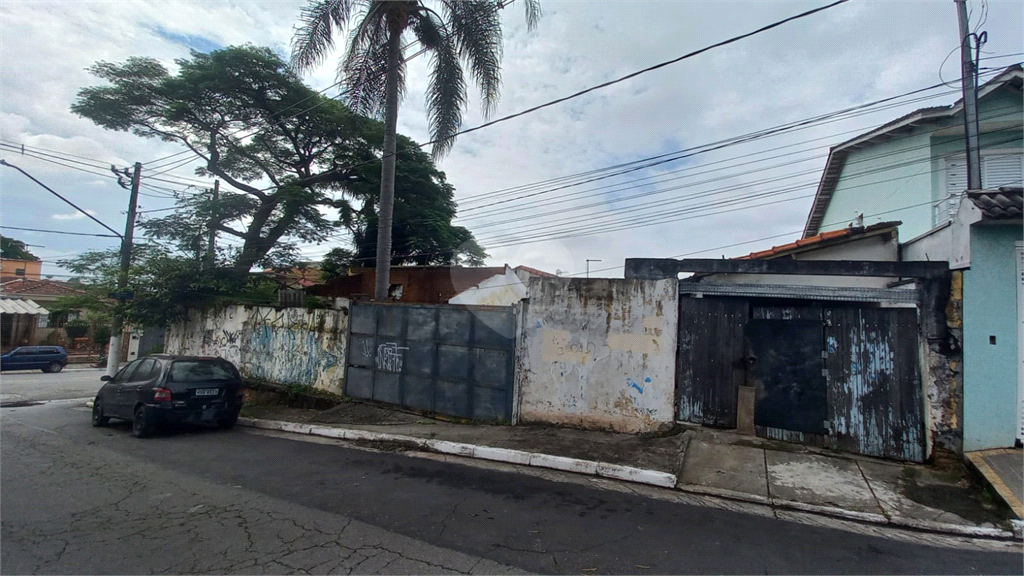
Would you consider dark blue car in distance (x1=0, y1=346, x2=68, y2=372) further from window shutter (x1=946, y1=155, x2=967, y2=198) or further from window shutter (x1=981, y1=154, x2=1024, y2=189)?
window shutter (x1=981, y1=154, x2=1024, y2=189)

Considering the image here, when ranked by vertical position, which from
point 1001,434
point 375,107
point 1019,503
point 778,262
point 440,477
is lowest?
point 440,477

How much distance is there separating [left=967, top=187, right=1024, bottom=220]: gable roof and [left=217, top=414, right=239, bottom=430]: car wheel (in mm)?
12155

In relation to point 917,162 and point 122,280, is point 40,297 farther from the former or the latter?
point 917,162

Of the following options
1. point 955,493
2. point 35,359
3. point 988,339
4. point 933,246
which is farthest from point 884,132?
point 35,359

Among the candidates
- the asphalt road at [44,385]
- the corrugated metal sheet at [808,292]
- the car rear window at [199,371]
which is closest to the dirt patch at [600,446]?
the corrugated metal sheet at [808,292]

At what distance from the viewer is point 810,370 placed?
655cm

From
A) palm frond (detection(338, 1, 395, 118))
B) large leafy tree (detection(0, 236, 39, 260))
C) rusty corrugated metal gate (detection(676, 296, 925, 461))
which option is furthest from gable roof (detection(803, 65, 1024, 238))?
large leafy tree (detection(0, 236, 39, 260))

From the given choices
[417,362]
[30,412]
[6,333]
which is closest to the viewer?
[417,362]

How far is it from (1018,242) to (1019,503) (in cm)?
329

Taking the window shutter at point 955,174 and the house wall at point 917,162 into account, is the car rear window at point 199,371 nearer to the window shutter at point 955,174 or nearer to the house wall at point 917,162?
the house wall at point 917,162

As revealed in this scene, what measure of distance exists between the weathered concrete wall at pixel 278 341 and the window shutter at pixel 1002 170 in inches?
567

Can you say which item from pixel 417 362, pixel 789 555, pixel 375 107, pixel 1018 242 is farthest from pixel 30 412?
pixel 1018 242

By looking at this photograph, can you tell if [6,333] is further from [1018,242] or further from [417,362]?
[1018,242]

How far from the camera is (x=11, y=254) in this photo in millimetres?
39000
